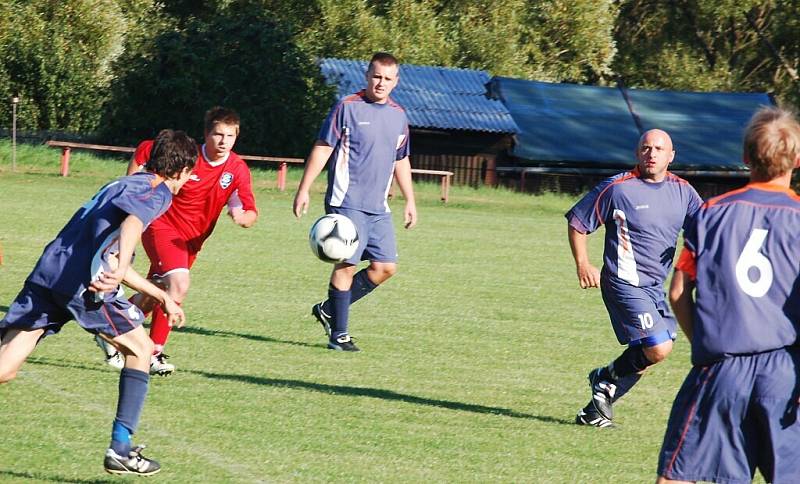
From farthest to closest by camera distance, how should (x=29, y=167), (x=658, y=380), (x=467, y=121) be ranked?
(x=467, y=121) < (x=29, y=167) < (x=658, y=380)

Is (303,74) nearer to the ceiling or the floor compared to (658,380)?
nearer to the ceiling

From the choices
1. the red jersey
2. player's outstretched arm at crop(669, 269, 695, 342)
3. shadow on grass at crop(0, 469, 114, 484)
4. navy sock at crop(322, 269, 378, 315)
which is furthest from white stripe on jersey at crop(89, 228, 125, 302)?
navy sock at crop(322, 269, 378, 315)

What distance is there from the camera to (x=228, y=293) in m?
12.5

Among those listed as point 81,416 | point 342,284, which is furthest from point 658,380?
point 81,416

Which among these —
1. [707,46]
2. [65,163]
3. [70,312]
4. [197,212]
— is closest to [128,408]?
[70,312]

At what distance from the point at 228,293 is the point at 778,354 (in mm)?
8764

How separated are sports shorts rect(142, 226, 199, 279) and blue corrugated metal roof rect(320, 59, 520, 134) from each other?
78.2ft

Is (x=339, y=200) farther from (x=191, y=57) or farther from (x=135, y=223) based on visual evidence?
(x=191, y=57)

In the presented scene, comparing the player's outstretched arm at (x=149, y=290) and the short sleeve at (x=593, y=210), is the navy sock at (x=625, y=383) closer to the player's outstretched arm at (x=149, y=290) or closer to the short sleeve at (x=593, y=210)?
the short sleeve at (x=593, y=210)

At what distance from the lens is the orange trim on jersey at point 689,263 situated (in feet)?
14.4

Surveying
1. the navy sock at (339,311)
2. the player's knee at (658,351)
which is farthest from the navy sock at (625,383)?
the navy sock at (339,311)

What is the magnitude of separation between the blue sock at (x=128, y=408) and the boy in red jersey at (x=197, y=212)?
2.62m

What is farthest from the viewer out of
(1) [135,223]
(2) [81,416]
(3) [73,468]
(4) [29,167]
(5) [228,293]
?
(4) [29,167]

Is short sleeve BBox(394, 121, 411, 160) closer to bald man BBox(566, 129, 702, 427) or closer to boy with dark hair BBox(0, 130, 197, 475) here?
bald man BBox(566, 129, 702, 427)
